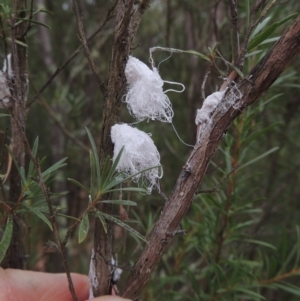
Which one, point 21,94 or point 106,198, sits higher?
point 21,94

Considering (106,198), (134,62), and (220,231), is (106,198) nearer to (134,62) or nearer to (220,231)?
(134,62)

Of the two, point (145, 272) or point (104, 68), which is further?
point (104, 68)

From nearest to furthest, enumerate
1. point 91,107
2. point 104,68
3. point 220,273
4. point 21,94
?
1. point 21,94
2. point 220,273
3. point 104,68
4. point 91,107

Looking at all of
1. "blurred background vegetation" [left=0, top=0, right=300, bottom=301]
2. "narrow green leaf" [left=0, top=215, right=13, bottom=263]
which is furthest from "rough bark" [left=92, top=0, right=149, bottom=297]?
"blurred background vegetation" [left=0, top=0, right=300, bottom=301]

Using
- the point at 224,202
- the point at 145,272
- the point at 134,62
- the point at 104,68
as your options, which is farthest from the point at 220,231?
the point at 104,68

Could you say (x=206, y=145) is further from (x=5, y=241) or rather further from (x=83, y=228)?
(x=5, y=241)

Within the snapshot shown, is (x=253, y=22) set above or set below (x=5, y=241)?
above

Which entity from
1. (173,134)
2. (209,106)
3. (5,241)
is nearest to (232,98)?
(209,106)
